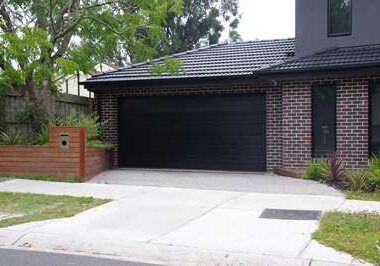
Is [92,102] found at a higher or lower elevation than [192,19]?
lower

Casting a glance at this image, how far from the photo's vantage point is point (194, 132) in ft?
55.0

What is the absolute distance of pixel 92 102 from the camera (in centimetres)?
1839

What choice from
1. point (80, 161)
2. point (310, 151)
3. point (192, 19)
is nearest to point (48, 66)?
point (80, 161)

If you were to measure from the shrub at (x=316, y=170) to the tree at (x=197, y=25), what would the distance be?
23.2m

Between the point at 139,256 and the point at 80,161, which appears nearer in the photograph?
the point at 139,256

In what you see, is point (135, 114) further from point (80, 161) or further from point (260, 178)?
point (260, 178)

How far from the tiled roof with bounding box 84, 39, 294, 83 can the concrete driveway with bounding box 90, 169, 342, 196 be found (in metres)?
2.87

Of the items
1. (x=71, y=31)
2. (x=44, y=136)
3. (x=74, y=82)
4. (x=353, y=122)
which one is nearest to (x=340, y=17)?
(x=353, y=122)

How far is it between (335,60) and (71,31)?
7.12 metres

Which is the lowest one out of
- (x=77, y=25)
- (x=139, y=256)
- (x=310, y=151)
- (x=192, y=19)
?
(x=139, y=256)

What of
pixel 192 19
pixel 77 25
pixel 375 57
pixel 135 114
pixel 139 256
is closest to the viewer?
pixel 139 256

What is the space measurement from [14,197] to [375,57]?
9187 mm

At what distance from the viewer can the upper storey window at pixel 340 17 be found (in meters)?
15.4

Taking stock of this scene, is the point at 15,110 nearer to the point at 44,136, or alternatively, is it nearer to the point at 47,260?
the point at 44,136
